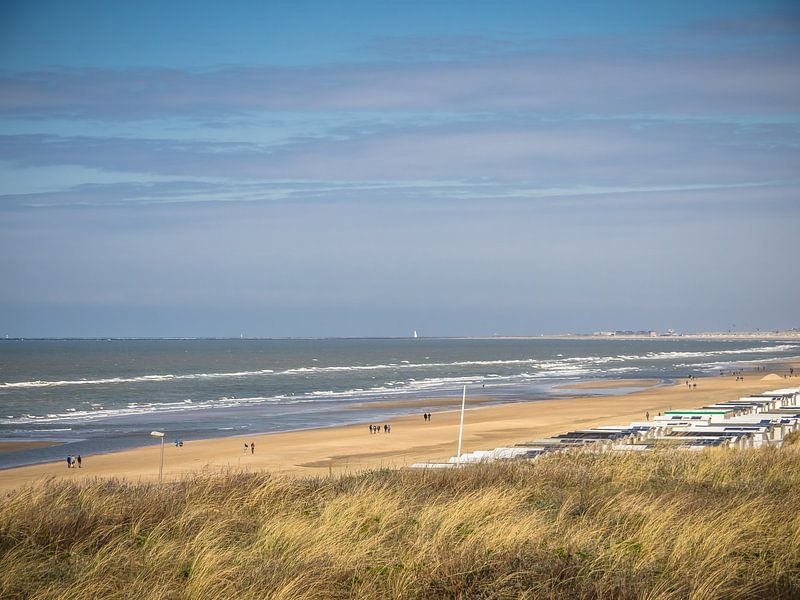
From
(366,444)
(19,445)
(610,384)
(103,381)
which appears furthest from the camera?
(103,381)

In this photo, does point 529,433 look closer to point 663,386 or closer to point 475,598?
point 475,598

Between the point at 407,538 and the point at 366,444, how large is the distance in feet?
102

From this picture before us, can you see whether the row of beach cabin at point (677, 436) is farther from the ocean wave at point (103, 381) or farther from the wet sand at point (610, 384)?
the ocean wave at point (103, 381)

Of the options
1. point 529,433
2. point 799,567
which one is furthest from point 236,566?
point 529,433

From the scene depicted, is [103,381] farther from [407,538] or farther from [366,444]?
[407,538]

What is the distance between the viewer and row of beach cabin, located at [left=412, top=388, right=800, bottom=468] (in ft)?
69.6

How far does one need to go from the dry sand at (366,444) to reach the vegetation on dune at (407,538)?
10.2 m

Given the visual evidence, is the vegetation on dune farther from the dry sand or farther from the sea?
the sea

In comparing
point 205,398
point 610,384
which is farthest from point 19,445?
point 610,384

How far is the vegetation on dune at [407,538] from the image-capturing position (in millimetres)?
7707

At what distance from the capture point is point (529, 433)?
1668 inches

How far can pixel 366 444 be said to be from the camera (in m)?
40.0

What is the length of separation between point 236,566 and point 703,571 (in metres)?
3.96

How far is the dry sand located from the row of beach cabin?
3.29m
